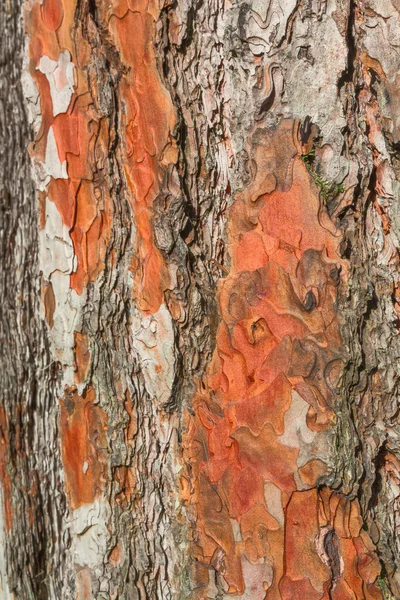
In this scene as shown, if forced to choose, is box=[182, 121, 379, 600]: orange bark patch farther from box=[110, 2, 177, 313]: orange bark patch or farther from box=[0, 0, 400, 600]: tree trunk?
box=[110, 2, 177, 313]: orange bark patch

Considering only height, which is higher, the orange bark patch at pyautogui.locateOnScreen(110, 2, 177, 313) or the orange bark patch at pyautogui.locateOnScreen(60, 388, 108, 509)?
the orange bark patch at pyautogui.locateOnScreen(110, 2, 177, 313)

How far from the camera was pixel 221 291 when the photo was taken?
3.66 ft

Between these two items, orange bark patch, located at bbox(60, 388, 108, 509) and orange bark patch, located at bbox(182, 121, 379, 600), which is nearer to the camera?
orange bark patch, located at bbox(182, 121, 379, 600)

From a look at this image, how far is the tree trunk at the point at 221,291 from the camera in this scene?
1055 millimetres

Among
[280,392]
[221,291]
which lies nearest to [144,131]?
[221,291]

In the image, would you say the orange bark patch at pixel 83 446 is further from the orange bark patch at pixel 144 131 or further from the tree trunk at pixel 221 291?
the orange bark patch at pixel 144 131

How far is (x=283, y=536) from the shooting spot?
3.52 feet

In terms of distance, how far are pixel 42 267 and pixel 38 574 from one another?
0.65 metres

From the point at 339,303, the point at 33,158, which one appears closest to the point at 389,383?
the point at 339,303

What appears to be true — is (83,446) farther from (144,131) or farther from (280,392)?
(144,131)

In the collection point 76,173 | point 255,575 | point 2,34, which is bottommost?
point 255,575

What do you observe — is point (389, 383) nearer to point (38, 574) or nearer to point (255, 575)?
point (255, 575)

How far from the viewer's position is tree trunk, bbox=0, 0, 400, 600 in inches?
41.5

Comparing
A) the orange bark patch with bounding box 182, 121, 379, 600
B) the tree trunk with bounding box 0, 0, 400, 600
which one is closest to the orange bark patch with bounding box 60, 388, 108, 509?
the tree trunk with bounding box 0, 0, 400, 600
